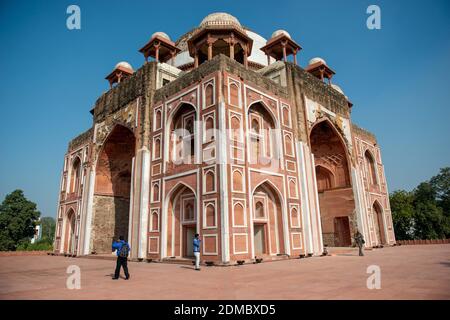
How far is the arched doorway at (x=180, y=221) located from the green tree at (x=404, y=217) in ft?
108

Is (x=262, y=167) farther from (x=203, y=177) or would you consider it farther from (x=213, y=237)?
(x=213, y=237)

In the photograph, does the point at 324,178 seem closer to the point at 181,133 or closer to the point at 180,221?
the point at 181,133

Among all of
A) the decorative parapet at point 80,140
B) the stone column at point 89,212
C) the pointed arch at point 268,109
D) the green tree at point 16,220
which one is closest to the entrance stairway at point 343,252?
the pointed arch at point 268,109

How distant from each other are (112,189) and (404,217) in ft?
116

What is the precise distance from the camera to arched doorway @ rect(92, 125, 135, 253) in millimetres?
21781

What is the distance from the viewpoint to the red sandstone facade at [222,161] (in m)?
13.6

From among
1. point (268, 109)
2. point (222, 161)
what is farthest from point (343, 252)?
point (222, 161)

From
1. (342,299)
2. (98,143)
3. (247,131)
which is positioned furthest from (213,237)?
(98,143)

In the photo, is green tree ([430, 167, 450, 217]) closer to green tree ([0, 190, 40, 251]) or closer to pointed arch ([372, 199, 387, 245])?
pointed arch ([372, 199, 387, 245])

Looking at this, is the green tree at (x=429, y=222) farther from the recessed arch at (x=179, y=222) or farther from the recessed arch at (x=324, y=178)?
the recessed arch at (x=179, y=222)

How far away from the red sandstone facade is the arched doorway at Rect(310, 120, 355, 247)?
81 mm

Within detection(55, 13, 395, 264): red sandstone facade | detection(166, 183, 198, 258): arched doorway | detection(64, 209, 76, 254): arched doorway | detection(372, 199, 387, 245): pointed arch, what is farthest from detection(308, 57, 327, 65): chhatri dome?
detection(64, 209, 76, 254): arched doorway
